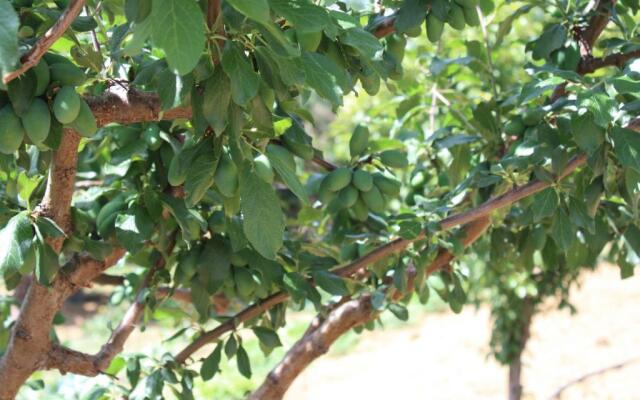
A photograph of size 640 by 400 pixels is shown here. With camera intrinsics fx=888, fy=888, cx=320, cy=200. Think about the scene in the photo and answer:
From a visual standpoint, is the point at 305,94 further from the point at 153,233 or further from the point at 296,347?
the point at 296,347

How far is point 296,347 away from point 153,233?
0.64 m

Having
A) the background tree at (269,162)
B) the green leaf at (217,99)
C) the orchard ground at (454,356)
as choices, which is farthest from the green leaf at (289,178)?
the orchard ground at (454,356)

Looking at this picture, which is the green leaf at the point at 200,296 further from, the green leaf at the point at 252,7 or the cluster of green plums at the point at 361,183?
the green leaf at the point at 252,7

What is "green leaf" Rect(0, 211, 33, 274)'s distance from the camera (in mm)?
1314

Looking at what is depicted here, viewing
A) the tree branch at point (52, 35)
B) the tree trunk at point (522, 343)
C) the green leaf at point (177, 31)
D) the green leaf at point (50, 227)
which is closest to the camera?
the green leaf at point (177, 31)

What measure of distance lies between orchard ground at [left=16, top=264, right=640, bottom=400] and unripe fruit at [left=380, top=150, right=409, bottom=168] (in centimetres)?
373

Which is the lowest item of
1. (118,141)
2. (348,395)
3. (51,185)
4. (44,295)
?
(348,395)

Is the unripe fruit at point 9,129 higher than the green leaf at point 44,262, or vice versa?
the unripe fruit at point 9,129

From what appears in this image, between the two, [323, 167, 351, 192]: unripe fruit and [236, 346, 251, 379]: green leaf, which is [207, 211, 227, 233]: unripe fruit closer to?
[323, 167, 351, 192]: unripe fruit

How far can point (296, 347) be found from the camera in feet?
6.98

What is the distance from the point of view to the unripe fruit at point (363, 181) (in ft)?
5.73

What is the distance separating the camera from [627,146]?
1.40m

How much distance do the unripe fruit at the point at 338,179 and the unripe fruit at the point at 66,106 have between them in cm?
71

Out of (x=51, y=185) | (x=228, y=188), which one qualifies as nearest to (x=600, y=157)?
(x=228, y=188)
